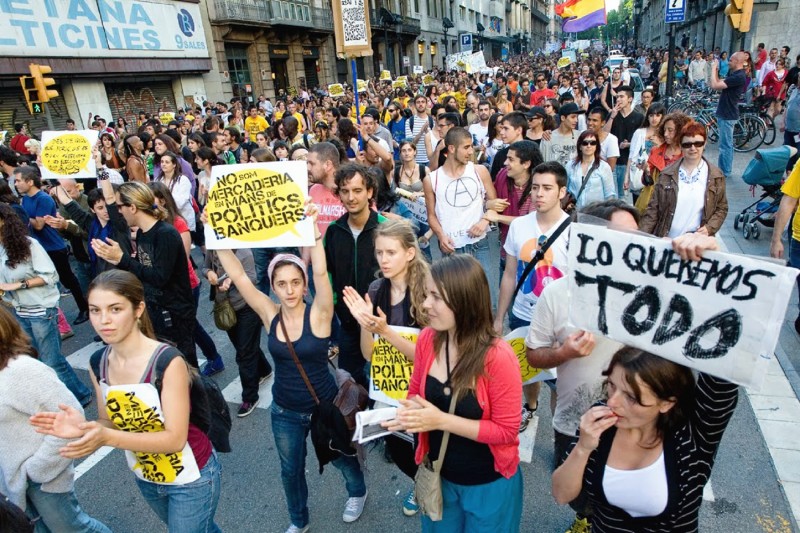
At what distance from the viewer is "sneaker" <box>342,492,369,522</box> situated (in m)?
3.19

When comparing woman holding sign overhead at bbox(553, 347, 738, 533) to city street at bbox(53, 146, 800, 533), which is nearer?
woman holding sign overhead at bbox(553, 347, 738, 533)

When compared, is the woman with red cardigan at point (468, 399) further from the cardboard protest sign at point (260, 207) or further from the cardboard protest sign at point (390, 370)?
the cardboard protest sign at point (260, 207)

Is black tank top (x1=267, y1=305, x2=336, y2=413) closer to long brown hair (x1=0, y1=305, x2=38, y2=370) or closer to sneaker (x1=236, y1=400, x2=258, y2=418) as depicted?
long brown hair (x1=0, y1=305, x2=38, y2=370)

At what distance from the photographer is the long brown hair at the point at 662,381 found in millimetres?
1657

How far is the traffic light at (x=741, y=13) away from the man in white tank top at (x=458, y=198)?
20.1 feet

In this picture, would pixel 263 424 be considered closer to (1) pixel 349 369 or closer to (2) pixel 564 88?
(1) pixel 349 369

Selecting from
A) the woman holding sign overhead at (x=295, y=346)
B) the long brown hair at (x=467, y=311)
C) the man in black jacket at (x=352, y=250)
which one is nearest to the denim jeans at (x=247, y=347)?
the man in black jacket at (x=352, y=250)

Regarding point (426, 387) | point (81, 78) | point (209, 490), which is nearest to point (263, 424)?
point (209, 490)

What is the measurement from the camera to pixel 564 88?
625 inches

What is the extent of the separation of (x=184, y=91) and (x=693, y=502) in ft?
86.9

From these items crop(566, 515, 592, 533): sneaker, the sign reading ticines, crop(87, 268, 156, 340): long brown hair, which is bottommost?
crop(566, 515, 592, 533): sneaker

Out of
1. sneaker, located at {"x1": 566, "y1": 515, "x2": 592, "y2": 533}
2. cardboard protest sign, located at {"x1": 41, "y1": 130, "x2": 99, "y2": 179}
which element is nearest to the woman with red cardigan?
sneaker, located at {"x1": 566, "y1": 515, "x2": 592, "y2": 533}

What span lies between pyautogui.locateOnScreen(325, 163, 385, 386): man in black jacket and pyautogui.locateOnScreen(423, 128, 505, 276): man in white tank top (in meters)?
1.24

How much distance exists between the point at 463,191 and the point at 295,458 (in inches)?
114
